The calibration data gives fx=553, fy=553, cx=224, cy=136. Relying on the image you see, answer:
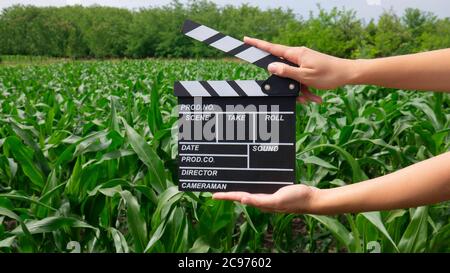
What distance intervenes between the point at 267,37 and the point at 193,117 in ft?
164

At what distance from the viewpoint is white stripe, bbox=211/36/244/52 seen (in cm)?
154

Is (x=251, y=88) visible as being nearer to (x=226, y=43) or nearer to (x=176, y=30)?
(x=226, y=43)

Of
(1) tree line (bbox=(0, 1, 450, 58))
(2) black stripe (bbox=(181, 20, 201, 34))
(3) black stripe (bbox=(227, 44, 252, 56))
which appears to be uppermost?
(1) tree line (bbox=(0, 1, 450, 58))

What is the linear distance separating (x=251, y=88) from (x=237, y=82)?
4 centimetres

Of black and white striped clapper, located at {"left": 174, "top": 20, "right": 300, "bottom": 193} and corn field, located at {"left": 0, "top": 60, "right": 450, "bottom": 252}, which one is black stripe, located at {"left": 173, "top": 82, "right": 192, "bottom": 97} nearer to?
black and white striped clapper, located at {"left": 174, "top": 20, "right": 300, "bottom": 193}

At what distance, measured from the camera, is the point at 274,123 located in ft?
4.79

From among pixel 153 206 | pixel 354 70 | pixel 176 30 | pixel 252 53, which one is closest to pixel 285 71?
pixel 252 53

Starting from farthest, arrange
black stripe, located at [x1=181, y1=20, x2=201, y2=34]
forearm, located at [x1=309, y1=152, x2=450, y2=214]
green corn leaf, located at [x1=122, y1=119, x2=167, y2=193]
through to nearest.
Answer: green corn leaf, located at [x1=122, y1=119, x2=167, y2=193] < black stripe, located at [x1=181, y1=20, x2=201, y2=34] < forearm, located at [x1=309, y1=152, x2=450, y2=214]

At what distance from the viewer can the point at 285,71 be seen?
4.73 feet

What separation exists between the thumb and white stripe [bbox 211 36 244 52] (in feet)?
0.48

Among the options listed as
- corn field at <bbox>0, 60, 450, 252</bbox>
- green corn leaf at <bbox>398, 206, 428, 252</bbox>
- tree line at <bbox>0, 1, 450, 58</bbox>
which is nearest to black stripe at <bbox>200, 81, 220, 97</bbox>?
corn field at <bbox>0, 60, 450, 252</bbox>

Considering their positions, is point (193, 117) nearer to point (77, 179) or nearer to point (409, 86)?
point (409, 86)

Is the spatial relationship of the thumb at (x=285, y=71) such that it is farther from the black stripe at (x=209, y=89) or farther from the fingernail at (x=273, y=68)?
the black stripe at (x=209, y=89)
